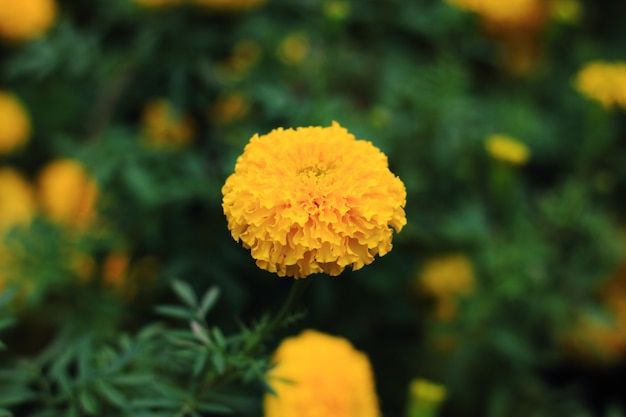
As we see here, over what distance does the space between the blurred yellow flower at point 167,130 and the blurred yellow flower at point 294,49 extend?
0.97 ft

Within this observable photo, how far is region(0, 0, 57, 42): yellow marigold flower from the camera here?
1854 mm

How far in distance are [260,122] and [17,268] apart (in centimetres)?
65

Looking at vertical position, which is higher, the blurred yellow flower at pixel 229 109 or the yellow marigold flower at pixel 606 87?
the yellow marigold flower at pixel 606 87

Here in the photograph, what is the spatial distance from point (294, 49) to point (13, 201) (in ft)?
2.88

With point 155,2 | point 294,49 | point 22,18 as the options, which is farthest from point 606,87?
point 22,18

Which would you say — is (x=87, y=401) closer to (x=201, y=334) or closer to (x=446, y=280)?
(x=201, y=334)

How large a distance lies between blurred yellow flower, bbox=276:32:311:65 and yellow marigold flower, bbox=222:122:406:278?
34.9 inches

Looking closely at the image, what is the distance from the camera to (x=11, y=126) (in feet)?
6.17

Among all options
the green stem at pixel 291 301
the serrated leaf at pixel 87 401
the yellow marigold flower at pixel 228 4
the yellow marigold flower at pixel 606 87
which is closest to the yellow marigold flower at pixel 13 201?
the yellow marigold flower at pixel 228 4

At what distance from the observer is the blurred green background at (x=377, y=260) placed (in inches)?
59.7

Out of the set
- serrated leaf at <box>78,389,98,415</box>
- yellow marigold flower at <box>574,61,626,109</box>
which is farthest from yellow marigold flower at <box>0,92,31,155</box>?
yellow marigold flower at <box>574,61,626,109</box>

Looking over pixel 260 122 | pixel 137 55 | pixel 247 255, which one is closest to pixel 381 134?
pixel 260 122

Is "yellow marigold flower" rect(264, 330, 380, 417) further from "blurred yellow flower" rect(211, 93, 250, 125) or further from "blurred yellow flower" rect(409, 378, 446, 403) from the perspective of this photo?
"blurred yellow flower" rect(211, 93, 250, 125)

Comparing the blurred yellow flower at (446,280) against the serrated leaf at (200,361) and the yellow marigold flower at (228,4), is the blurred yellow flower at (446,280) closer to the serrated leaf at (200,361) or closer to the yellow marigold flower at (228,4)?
the yellow marigold flower at (228,4)
